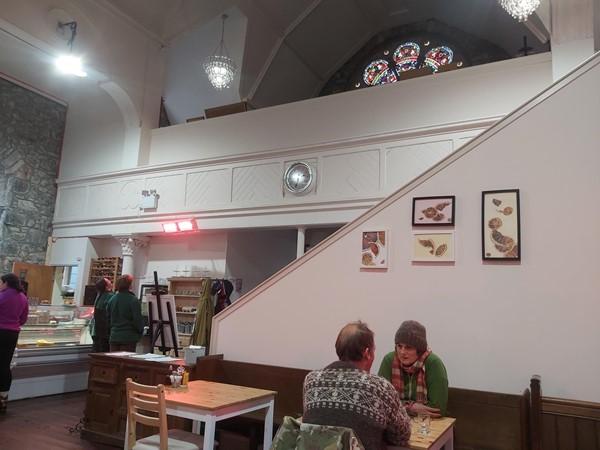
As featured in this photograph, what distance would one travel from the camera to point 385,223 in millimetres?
4188

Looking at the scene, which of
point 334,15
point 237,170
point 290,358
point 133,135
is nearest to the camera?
point 290,358

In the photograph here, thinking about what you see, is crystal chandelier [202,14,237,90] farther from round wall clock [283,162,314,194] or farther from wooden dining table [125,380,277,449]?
wooden dining table [125,380,277,449]

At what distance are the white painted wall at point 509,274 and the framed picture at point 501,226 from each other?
5cm

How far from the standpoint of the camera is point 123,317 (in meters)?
5.72

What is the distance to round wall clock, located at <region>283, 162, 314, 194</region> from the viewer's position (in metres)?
7.39

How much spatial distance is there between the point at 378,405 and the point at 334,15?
1054 centimetres

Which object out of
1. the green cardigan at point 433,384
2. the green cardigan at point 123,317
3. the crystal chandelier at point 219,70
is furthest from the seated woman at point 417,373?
the crystal chandelier at point 219,70

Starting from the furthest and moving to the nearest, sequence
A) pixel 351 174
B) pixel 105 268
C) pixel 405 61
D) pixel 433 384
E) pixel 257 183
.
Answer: pixel 405 61
pixel 105 268
pixel 257 183
pixel 351 174
pixel 433 384

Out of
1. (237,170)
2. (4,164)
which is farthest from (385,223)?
(4,164)

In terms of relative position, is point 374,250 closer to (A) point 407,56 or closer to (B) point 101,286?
(B) point 101,286

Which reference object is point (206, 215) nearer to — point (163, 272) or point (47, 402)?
point (163, 272)

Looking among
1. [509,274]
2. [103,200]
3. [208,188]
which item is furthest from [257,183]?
[509,274]

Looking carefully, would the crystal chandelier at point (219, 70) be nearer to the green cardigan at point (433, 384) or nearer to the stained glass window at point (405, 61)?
the stained glass window at point (405, 61)

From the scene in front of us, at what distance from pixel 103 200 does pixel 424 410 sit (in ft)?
27.3
